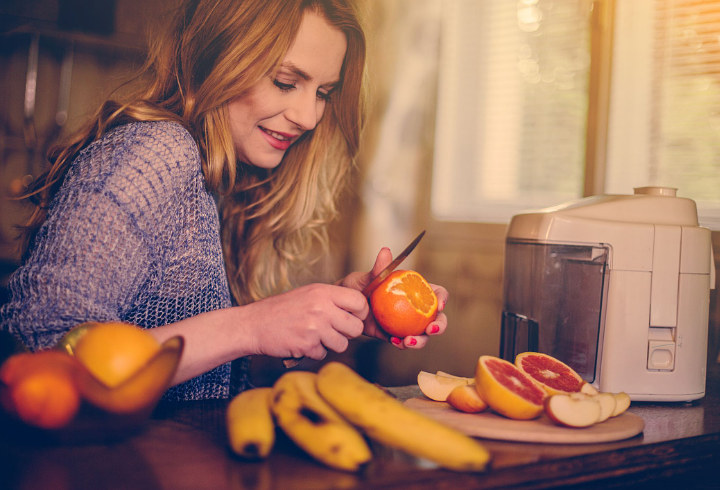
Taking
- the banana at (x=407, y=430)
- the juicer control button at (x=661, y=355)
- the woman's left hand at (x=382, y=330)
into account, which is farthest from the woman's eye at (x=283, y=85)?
the juicer control button at (x=661, y=355)

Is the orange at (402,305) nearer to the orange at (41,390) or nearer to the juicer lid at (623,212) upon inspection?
the juicer lid at (623,212)

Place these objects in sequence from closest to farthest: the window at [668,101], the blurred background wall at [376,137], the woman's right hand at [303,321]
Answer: the woman's right hand at [303,321]
the window at [668,101]
the blurred background wall at [376,137]

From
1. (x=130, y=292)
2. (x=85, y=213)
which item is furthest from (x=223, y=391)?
(x=85, y=213)

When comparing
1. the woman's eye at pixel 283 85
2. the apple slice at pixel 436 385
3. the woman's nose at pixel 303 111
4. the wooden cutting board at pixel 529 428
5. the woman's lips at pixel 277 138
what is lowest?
the wooden cutting board at pixel 529 428

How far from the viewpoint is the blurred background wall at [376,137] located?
2428 millimetres

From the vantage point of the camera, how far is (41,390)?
0.67 metres

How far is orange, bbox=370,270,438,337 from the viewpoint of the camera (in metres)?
1.06

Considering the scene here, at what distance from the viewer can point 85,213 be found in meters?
0.94

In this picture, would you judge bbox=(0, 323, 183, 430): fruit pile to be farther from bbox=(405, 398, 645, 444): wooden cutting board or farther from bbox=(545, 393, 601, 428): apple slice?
bbox=(545, 393, 601, 428): apple slice

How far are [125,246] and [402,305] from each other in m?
0.47

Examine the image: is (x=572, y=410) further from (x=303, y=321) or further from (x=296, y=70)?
(x=296, y=70)

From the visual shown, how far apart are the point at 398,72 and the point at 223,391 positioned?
1893 mm

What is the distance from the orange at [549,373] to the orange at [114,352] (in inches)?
23.6

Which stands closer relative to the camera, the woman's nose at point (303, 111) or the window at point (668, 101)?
the woman's nose at point (303, 111)
